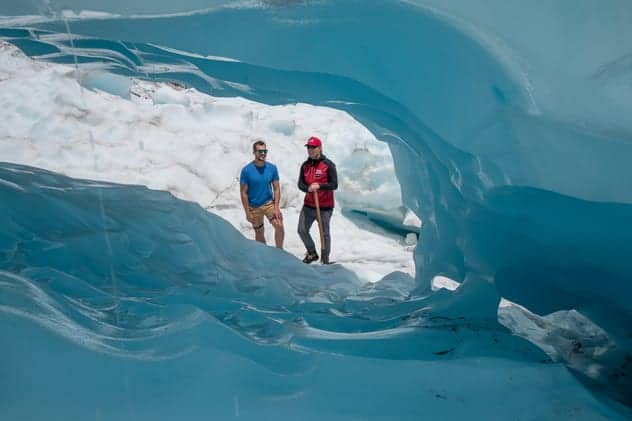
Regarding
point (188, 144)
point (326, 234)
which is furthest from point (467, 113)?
point (188, 144)

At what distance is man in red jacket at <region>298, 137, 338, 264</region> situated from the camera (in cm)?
415

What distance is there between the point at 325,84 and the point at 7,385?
1.79 meters

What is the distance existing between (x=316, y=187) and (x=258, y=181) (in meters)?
0.44

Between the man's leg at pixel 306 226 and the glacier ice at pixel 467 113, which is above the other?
the glacier ice at pixel 467 113

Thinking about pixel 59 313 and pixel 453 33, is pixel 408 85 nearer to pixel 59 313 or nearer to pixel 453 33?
pixel 453 33

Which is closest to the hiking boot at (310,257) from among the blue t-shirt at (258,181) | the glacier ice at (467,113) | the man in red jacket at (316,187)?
the man in red jacket at (316,187)

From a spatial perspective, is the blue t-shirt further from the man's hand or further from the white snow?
the white snow

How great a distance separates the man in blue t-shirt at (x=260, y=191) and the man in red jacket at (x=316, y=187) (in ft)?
0.64

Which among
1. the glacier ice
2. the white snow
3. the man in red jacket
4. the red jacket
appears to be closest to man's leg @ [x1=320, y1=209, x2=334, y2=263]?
the man in red jacket

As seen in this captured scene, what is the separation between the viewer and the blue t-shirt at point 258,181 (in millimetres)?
4191

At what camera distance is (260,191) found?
4.25 meters

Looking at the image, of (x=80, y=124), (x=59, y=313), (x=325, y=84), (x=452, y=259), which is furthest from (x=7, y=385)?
(x=80, y=124)

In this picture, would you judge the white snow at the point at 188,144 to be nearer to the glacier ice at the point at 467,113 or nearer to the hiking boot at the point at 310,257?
the hiking boot at the point at 310,257

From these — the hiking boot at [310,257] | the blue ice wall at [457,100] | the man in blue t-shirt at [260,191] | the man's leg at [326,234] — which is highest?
the blue ice wall at [457,100]
